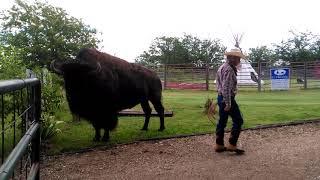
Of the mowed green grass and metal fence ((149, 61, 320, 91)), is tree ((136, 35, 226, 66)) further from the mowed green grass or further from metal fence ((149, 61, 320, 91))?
the mowed green grass

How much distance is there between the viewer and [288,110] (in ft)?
45.0

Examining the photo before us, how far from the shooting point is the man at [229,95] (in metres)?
7.53

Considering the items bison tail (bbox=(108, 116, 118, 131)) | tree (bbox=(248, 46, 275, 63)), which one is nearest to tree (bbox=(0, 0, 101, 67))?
bison tail (bbox=(108, 116, 118, 131))

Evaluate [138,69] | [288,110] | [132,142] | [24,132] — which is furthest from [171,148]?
[288,110]

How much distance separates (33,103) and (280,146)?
5.71 metres

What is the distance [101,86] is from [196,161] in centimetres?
237

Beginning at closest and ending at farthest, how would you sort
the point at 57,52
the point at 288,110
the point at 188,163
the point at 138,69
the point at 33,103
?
1. the point at 33,103
2. the point at 188,163
3. the point at 138,69
4. the point at 57,52
5. the point at 288,110

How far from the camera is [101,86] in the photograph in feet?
28.7

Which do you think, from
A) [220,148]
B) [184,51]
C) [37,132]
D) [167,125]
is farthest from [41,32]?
[184,51]

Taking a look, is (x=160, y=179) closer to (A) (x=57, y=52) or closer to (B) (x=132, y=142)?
(B) (x=132, y=142)

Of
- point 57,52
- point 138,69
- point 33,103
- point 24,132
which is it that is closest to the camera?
point 24,132

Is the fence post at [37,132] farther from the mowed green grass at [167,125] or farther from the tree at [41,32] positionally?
the tree at [41,32]

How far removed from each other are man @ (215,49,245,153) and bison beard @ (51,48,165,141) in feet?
7.16

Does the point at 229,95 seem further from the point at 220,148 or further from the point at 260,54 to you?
the point at 260,54
